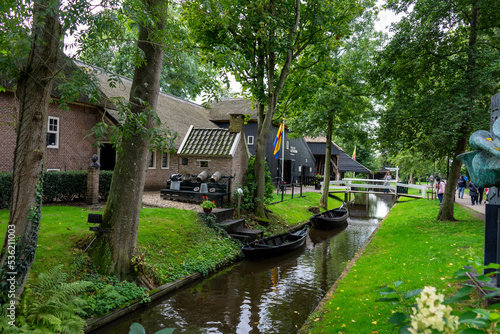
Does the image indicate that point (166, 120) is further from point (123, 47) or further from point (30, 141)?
point (30, 141)

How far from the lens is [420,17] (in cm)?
1388

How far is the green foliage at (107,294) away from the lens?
6543 millimetres

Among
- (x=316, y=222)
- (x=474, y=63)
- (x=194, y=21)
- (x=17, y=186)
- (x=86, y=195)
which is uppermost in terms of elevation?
(x=194, y=21)

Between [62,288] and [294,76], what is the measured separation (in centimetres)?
1418

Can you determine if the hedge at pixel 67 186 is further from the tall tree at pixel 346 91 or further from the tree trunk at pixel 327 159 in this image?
the tree trunk at pixel 327 159

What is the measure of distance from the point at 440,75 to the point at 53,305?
16.3m

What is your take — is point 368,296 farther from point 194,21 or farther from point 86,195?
point 194,21

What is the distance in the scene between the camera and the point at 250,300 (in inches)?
Answer: 329

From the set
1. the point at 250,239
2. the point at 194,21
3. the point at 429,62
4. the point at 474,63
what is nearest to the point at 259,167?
the point at 250,239

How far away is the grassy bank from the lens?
5885 mm

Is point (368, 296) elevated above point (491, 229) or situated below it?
below

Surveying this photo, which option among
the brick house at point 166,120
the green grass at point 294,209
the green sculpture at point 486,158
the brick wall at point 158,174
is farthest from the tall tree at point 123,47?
the brick wall at point 158,174

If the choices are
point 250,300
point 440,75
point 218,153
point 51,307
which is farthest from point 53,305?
point 440,75

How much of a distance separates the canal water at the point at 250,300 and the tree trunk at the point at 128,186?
149 centimetres
